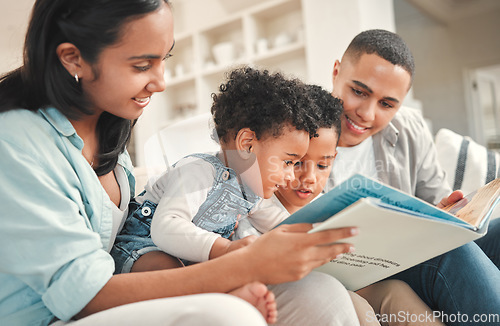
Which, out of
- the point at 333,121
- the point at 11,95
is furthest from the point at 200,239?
the point at 333,121

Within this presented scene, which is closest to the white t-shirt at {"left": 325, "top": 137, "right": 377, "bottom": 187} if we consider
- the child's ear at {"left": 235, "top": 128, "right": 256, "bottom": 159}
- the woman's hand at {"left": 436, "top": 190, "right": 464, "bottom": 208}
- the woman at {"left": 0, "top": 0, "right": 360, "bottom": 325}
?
the woman's hand at {"left": 436, "top": 190, "right": 464, "bottom": 208}

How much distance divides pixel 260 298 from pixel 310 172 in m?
0.53

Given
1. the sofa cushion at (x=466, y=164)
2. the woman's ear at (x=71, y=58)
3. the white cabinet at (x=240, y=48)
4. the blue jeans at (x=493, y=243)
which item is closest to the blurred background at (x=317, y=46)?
the white cabinet at (x=240, y=48)

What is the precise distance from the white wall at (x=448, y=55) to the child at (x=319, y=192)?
182 inches

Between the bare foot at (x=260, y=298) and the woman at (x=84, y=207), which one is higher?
the woman at (x=84, y=207)

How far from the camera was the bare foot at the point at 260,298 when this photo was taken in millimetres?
561

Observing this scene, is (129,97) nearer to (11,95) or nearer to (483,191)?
(11,95)

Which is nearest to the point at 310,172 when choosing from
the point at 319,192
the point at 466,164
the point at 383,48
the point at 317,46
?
the point at 319,192

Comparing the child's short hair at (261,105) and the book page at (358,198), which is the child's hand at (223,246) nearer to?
the book page at (358,198)

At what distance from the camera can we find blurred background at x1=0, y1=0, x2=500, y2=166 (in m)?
2.59

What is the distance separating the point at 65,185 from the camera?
0.65 m

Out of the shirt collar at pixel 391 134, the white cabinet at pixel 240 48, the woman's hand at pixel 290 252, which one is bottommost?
the woman's hand at pixel 290 252

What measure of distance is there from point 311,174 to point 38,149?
0.63 m

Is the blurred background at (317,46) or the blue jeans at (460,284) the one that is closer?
the blue jeans at (460,284)
